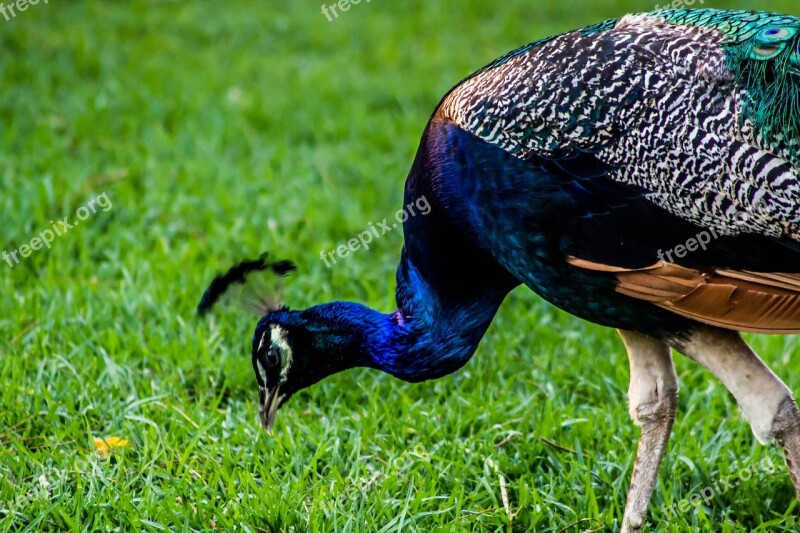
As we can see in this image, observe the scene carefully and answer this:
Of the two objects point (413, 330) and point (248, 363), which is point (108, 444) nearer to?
point (248, 363)

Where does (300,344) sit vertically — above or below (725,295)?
above

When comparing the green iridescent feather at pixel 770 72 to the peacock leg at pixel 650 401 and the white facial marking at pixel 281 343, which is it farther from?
the white facial marking at pixel 281 343

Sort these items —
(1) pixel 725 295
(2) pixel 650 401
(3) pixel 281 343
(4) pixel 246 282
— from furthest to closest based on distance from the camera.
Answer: (4) pixel 246 282 < (3) pixel 281 343 < (2) pixel 650 401 < (1) pixel 725 295

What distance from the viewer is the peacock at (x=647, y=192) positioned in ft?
9.73

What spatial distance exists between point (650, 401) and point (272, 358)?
1.27 metres

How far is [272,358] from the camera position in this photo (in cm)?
361

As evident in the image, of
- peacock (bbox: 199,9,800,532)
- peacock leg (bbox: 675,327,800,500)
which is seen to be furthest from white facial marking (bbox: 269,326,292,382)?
peacock leg (bbox: 675,327,800,500)

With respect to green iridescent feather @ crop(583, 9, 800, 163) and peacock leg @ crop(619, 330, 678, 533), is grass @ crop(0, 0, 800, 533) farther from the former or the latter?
green iridescent feather @ crop(583, 9, 800, 163)

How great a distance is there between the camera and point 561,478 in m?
3.62

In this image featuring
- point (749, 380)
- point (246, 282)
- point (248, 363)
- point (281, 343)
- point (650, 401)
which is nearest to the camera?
point (749, 380)

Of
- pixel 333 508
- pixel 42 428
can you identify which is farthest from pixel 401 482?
pixel 42 428

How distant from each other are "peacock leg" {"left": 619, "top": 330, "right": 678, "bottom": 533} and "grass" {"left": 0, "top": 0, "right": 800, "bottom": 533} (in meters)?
0.18

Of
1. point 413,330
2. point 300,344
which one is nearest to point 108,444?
point 300,344

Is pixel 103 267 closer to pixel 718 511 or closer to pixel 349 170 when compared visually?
pixel 349 170
